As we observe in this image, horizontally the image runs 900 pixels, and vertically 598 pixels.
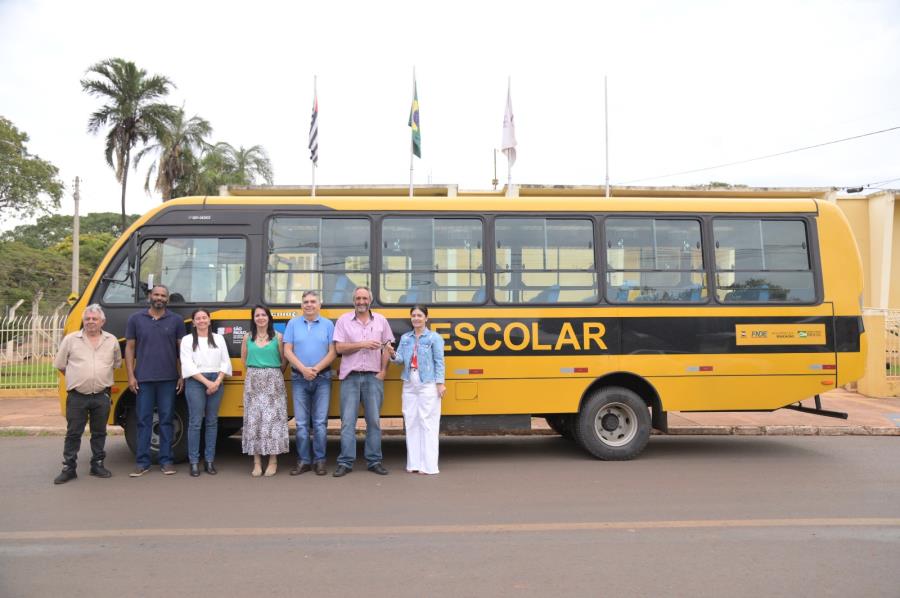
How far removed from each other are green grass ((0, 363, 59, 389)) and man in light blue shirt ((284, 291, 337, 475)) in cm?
892

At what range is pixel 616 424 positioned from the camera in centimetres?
782

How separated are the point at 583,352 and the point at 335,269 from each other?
2919mm

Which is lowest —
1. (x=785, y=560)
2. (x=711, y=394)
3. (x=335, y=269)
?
(x=785, y=560)

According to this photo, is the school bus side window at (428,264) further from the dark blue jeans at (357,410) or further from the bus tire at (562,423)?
the bus tire at (562,423)

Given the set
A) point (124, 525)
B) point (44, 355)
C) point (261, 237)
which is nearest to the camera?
point (124, 525)

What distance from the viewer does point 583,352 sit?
7.57 meters

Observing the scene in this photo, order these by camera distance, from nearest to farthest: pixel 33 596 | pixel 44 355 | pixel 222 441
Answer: pixel 33 596
pixel 222 441
pixel 44 355

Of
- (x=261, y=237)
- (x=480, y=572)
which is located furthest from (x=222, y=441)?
(x=480, y=572)

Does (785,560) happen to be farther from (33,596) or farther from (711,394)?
(33,596)

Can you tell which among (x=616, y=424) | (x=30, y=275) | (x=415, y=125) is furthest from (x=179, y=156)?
(x=616, y=424)

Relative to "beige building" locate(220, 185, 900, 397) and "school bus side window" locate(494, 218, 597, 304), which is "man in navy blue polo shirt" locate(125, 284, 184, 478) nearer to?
"school bus side window" locate(494, 218, 597, 304)

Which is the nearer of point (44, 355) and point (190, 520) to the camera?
point (190, 520)

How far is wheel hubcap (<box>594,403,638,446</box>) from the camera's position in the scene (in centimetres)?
774

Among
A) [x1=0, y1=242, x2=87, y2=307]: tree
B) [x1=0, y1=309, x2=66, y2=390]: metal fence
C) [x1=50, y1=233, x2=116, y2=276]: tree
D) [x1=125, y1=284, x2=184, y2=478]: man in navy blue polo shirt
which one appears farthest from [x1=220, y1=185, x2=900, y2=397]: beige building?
[x1=50, y1=233, x2=116, y2=276]: tree
